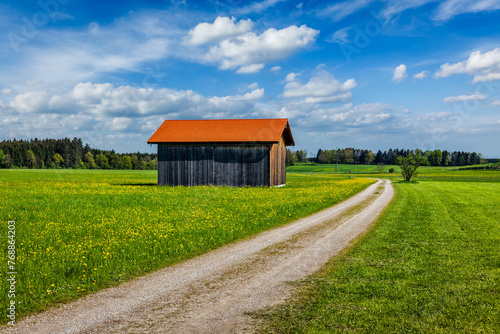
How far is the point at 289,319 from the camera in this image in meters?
5.74

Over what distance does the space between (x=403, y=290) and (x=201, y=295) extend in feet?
14.0

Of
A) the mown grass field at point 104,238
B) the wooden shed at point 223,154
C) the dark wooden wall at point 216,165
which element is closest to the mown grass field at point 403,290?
the mown grass field at point 104,238

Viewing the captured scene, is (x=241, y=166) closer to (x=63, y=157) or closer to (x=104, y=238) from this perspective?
(x=104, y=238)

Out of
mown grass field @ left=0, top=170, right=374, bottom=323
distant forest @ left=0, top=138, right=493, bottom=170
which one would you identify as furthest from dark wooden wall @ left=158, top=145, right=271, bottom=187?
distant forest @ left=0, top=138, right=493, bottom=170

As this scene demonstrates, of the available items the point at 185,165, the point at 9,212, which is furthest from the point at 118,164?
the point at 9,212

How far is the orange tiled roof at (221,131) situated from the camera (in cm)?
3622

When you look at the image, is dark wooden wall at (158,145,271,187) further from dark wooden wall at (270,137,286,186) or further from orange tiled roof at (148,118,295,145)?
dark wooden wall at (270,137,286,186)

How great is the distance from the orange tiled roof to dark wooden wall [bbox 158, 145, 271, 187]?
0.86m

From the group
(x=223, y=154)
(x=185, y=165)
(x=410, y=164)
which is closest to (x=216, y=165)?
(x=223, y=154)

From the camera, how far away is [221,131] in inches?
1491

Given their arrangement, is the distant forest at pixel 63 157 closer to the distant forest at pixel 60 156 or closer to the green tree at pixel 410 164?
the distant forest at pixel 60 156

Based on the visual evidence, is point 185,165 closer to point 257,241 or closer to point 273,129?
point 273,129

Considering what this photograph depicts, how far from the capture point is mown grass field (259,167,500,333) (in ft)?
18.4

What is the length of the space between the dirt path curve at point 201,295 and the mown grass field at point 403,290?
2.11 feet
